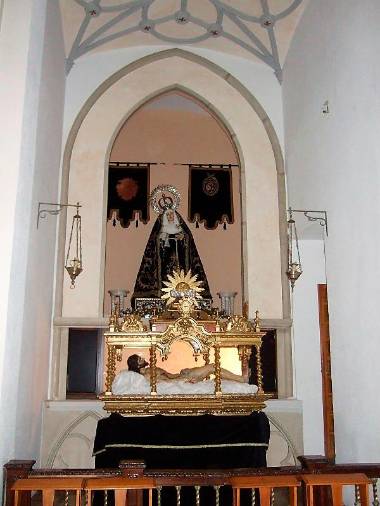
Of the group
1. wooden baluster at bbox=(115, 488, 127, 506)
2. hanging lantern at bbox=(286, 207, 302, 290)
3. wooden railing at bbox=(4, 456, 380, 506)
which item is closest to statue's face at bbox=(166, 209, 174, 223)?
hanging lantern at bbox=(286, 207, 302, 290)

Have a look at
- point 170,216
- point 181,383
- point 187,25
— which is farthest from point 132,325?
point 187,25

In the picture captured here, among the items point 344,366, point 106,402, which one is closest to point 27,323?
point 106,402

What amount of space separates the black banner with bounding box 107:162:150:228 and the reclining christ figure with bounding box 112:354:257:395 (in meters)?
3.09

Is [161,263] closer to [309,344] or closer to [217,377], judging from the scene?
[309,344]

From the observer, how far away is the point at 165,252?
8797 millimetres

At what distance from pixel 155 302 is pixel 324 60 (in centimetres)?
380

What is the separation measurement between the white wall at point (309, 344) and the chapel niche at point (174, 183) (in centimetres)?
102

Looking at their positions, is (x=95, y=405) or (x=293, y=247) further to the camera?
(x=293, y=247)

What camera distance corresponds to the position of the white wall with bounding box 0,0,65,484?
486 cm

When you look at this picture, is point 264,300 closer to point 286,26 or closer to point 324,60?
point 324,60

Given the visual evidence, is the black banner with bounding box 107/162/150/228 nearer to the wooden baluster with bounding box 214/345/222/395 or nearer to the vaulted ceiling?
the vaulted ceiling

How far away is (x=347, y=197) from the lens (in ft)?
21.0

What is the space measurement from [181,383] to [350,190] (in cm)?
280

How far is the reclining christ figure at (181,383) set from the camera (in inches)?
259
